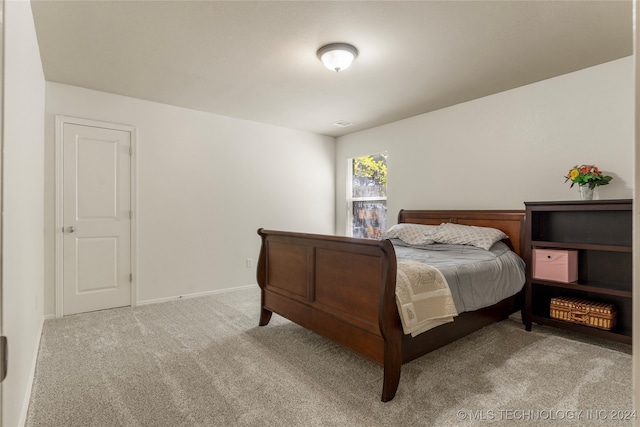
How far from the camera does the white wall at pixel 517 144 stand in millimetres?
2916

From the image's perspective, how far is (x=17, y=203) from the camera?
1.74 meters

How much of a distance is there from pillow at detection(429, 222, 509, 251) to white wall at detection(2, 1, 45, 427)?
11.2 feet

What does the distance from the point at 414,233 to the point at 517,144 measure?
1.42m

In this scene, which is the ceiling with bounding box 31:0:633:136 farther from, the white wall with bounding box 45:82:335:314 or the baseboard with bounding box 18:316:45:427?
the baseboard with bounding box 18:316:45:427

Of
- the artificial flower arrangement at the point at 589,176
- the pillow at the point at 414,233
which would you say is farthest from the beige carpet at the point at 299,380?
the artificial flower arrangement at the point at 589,176

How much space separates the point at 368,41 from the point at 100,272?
358cm

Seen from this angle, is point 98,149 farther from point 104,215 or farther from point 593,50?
point 593,50

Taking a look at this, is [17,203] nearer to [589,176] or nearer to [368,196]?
[589,176]

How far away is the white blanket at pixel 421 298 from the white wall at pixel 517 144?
190 cm

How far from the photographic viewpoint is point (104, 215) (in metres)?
3.71

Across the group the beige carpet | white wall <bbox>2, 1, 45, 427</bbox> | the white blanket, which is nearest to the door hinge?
white wall <bbox>2, 1, 45, 427</bbox>

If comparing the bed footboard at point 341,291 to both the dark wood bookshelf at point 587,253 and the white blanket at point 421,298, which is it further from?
the dark wood bookshelf at point 587,253

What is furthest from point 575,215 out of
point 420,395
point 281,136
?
point 281,136

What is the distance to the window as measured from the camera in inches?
203
